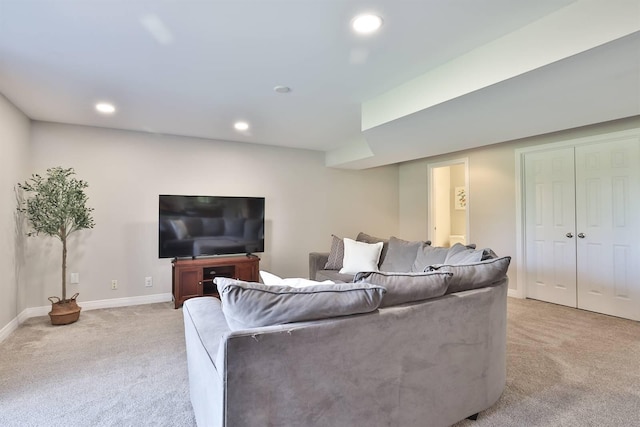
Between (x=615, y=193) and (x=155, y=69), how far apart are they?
4787 millimetres

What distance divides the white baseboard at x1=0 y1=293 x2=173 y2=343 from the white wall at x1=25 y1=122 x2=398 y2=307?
0.06 m

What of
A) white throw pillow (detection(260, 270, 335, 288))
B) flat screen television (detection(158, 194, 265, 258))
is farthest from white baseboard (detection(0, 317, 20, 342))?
white throw pillow (detection(260, 270, 335, 288))

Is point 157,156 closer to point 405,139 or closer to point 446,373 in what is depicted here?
point 405,139

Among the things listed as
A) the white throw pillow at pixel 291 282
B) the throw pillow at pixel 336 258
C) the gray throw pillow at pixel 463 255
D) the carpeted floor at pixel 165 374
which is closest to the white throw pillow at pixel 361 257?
the throw pillow at pixel 336 258

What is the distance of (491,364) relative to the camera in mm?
1861

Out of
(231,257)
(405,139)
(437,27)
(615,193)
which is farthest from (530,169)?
(231,257)

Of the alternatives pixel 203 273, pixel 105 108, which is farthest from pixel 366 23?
pixel 203 273

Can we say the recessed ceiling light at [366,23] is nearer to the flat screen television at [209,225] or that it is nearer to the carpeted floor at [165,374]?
the carpeted floor at [165,374]

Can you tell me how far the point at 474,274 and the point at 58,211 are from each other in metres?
3.90

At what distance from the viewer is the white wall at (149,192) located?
3.78 meters

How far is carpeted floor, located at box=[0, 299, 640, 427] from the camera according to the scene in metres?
1.86

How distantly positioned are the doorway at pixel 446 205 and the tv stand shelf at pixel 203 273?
3253mm

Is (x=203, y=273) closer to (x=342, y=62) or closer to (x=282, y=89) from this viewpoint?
(x=282, y=89)

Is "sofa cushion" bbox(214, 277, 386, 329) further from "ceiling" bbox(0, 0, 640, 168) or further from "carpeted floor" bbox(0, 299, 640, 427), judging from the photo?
"ceiling" bbox(0, 0, 640, 168)
